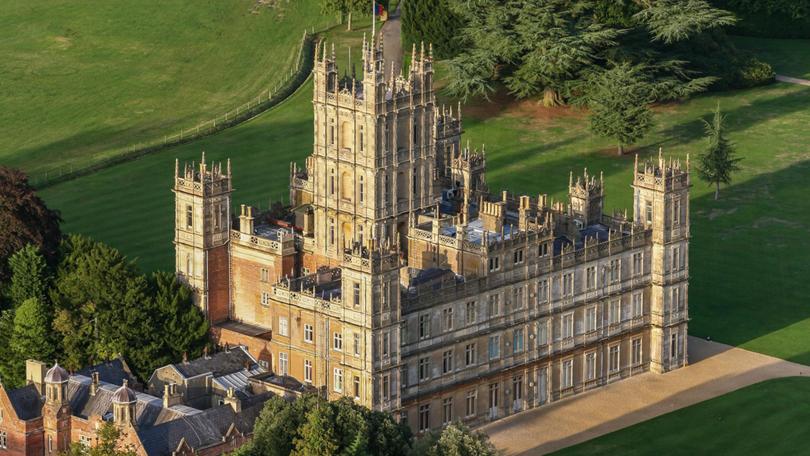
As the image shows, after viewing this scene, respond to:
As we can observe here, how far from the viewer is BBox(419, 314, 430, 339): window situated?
547ft

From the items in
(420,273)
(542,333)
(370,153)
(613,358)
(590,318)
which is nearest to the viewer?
(420,273)

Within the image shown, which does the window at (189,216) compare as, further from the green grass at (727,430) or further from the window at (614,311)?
the green grass at (727,430)

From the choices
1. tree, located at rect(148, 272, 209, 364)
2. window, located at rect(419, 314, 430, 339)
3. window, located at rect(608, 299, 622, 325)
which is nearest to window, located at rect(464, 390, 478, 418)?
window, located at rect(419, 314, 430, 339)

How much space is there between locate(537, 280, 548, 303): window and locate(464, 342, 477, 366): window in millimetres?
7221

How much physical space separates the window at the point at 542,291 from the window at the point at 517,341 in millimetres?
2824

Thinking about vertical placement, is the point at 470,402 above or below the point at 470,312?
below

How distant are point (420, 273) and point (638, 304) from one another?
71.6 feet

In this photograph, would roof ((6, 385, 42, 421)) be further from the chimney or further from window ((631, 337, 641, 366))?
window ((631, 337, 641, 366))

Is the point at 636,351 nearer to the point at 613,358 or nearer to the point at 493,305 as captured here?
the point at 613,358

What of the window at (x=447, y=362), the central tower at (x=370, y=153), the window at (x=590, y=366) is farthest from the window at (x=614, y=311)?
the window at (x=447, y=362)

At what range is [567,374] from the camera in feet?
588

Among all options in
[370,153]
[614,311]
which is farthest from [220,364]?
[614,311]

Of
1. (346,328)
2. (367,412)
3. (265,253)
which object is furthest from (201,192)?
(367,412)

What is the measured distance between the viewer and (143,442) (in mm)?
153875
